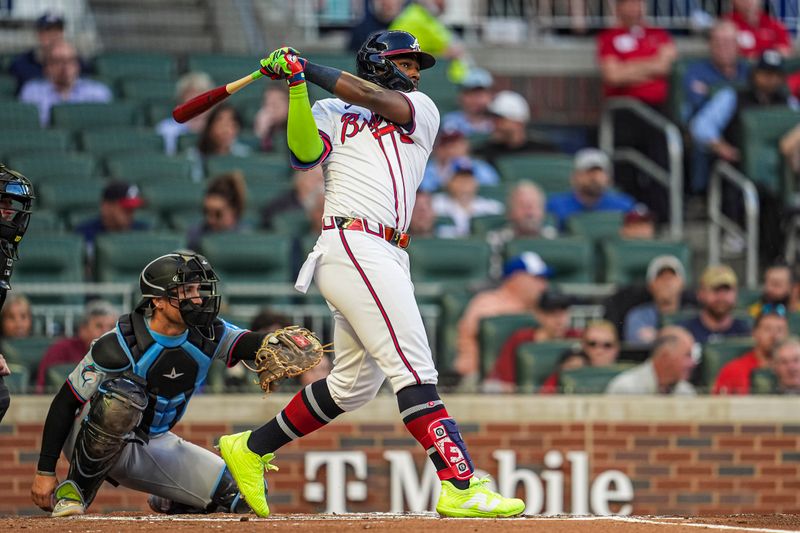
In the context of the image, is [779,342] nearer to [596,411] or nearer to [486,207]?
[596,411]

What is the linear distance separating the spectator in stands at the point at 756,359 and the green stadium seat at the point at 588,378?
62 cm

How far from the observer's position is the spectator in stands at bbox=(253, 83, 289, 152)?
36.4 feet

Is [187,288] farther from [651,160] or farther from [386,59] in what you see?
[651,160]

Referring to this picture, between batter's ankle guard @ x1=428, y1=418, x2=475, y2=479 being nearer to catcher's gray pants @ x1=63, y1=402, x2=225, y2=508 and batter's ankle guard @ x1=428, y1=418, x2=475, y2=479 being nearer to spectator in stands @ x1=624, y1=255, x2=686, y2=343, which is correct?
catcher's gray pants @ x1=63, y1=402, x2=225, y2=508

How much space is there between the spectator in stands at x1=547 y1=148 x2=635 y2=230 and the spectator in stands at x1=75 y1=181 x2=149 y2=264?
2880mm

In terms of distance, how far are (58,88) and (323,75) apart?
6.37 m

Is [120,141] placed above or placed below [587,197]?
above

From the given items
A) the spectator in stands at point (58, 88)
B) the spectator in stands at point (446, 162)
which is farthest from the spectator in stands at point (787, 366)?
the spectator in stands at point (58, 88)

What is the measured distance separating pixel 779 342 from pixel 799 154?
277cm

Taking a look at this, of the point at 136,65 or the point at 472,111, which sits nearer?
the point at 472,111

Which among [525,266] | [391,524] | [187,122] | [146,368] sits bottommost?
[391,524]

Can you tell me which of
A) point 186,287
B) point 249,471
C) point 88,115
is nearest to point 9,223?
point 186,287

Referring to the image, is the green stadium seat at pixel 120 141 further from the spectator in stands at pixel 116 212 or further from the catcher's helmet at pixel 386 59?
the catcher's helmet at pixel 386 59

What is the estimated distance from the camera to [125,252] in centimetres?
926
